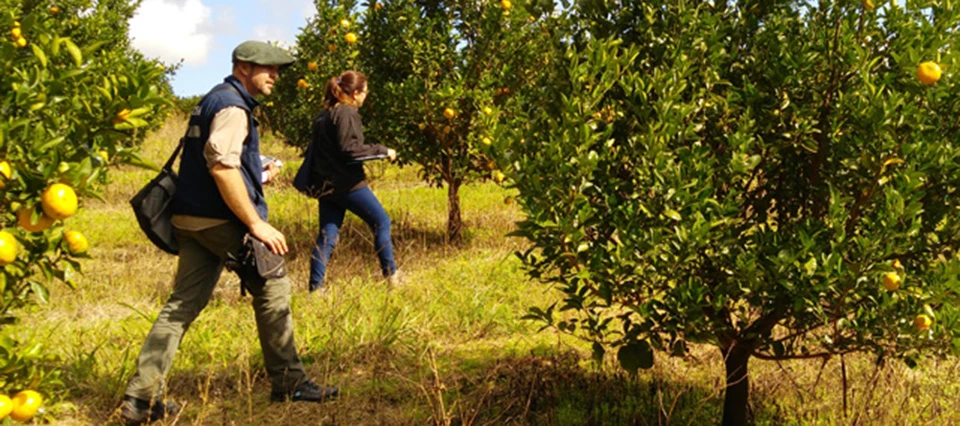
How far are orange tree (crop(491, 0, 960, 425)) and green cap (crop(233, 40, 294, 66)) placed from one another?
136 centimetres

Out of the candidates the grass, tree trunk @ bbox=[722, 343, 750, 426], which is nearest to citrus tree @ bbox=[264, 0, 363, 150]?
the grass

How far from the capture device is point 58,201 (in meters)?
2.03

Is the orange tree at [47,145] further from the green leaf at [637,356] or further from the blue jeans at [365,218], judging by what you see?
the blue jeans at [365,218]

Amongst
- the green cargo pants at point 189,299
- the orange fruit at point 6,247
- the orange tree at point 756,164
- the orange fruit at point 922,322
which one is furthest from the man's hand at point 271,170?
the orange fruit at point 922,322

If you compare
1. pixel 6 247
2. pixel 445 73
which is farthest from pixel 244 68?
pixel 445 73

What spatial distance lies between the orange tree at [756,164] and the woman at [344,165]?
3135 mm

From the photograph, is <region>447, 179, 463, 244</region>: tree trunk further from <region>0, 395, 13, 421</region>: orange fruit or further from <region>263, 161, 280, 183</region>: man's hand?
<region>0, 395, 13, 421</region>: orange fruit

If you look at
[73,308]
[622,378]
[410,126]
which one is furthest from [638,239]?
[410,126]

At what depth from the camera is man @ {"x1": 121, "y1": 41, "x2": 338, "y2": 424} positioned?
11.0 ft

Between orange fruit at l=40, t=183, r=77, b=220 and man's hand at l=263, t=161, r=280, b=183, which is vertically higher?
man's hand at l=263, t=161, r=280, b=183

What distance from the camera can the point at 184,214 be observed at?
3.49 metres

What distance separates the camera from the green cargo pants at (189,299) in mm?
3488

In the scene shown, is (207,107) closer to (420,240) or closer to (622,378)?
(622,378)

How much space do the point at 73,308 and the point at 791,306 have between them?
5272 mm
